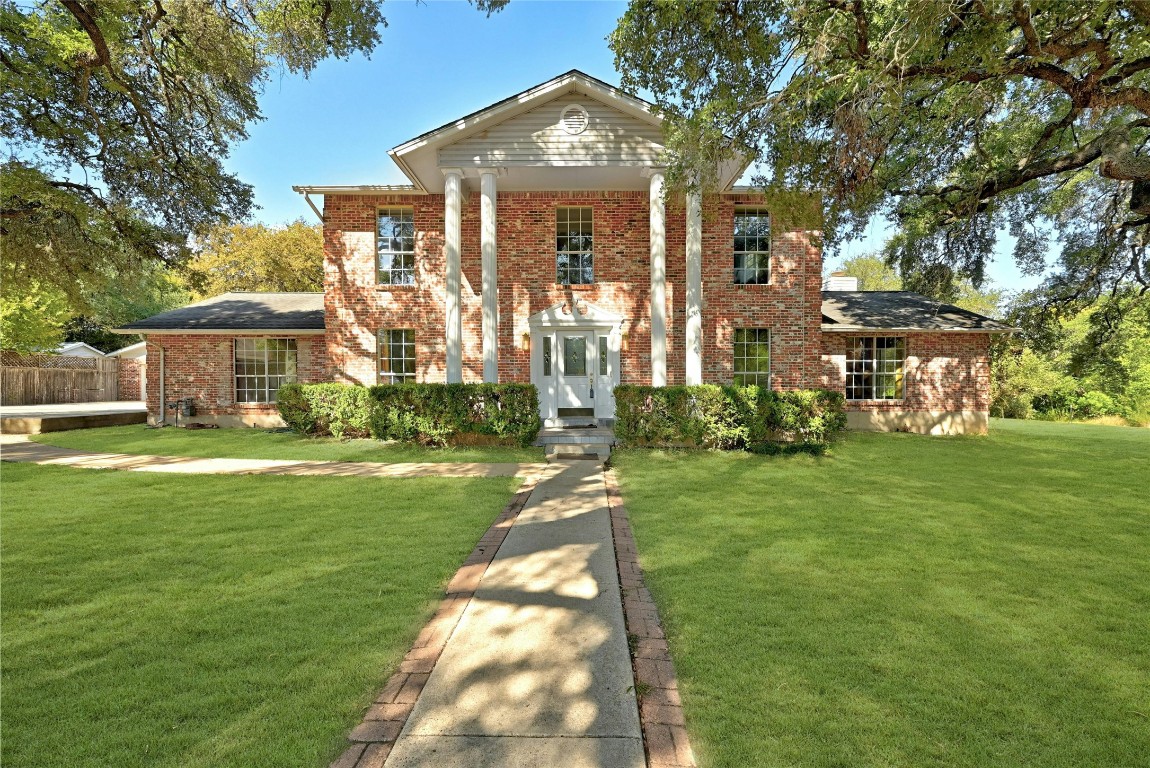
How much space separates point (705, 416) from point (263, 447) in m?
9.27

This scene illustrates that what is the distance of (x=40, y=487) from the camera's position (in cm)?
703

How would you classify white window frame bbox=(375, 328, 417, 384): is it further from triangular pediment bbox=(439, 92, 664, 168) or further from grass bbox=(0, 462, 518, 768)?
grass bbox=(0, 462, 518, 768)

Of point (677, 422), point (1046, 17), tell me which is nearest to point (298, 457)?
point (677, 422)

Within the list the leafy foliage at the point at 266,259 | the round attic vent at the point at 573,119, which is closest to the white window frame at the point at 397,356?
the round attic vent at the point at 573,119

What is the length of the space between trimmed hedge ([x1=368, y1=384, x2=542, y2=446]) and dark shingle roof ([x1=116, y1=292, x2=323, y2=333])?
213 inches

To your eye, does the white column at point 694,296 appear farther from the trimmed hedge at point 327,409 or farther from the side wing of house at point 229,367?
the side wing of house at point 229,367

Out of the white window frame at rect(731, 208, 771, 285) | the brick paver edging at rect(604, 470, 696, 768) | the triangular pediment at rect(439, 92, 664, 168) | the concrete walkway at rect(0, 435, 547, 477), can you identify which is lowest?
the brick paver edging at rect(604, 470, 696, 768)

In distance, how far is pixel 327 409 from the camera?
1137 centimetres

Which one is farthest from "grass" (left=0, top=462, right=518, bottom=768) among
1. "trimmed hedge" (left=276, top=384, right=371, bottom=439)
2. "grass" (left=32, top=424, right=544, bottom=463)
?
"trimmed hedge" (left=276, top=384, right=371, bottom=439)

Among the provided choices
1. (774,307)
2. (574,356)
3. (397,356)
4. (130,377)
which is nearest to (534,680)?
(574,356)

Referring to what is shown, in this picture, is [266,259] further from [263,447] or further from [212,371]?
[263,447]

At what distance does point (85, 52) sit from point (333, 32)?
14.0 feet

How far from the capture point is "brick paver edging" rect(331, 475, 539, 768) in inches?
80.0

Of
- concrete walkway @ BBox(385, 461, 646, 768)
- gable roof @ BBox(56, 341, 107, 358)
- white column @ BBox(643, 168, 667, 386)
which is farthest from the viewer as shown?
gable roof @ BBox(56, 341, 107, 358)
